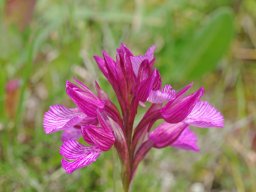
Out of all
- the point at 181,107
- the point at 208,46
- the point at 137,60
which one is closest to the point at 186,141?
the point at 181,107

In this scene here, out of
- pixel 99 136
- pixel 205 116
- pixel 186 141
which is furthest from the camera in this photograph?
pixel 186 141

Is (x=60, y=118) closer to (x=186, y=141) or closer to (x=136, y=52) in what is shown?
(x=186, y=141)

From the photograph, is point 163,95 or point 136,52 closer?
point 163,95

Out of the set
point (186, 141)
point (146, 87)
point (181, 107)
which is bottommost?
point (186, 141)

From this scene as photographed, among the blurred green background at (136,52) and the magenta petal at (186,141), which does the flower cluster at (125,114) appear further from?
the blurred green background at (136,52)

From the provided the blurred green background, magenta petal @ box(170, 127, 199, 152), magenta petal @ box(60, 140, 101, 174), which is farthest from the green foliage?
magenta petal @ box(60, 140, 101, 174)

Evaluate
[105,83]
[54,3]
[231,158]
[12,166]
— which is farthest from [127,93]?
[54,3]

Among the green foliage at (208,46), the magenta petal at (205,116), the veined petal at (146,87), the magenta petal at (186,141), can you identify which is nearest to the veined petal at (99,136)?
the veined petal at (146,87)
